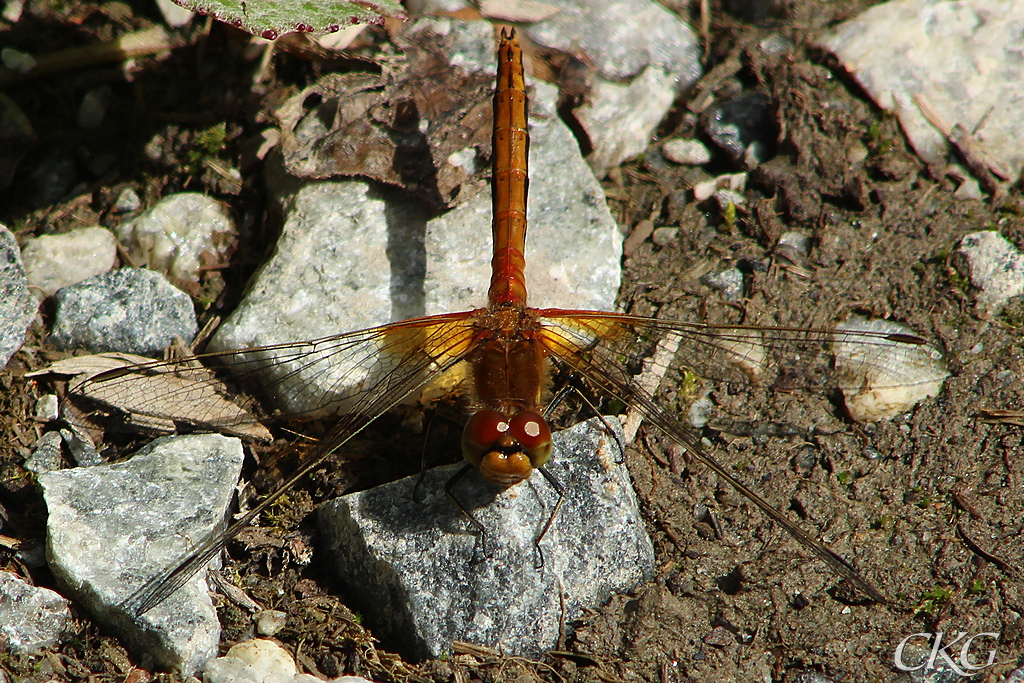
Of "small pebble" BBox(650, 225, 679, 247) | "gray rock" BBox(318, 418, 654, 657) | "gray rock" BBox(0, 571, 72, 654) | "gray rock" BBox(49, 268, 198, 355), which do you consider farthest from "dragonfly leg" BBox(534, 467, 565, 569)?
"gray rock" BBox(49, 268, 198, 355)

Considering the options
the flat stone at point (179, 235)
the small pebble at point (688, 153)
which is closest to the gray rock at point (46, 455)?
the flat stone at point (179, 235)

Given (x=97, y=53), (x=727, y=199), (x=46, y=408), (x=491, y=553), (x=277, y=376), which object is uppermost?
(x=97, y=53)

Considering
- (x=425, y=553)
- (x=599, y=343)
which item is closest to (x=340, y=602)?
(x=425, y=553)

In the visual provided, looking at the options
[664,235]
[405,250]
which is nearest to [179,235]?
[405,250]

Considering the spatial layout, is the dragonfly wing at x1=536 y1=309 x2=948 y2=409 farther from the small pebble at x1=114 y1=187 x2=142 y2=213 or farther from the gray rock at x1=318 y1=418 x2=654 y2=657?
the small pebble at x1=114 y1=187 x2=142 y2=213

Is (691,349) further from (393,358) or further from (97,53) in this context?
(97,53)

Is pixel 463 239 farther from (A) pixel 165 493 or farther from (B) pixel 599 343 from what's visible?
(A) pixel 165 493

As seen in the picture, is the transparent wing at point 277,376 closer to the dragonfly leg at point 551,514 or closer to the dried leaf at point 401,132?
the dragonfly leg at point 551,514
